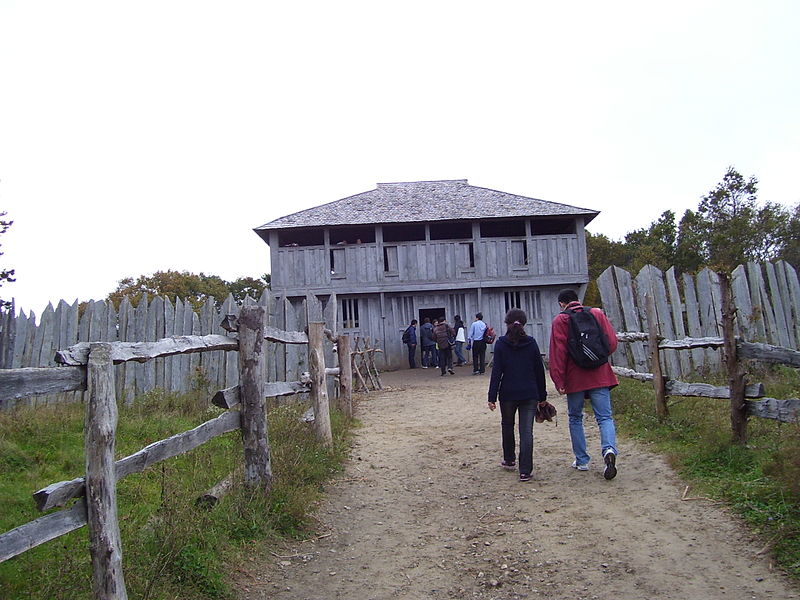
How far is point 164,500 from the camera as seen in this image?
14.5 ft

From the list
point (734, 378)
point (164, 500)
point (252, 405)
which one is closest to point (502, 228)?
point (734, 378)

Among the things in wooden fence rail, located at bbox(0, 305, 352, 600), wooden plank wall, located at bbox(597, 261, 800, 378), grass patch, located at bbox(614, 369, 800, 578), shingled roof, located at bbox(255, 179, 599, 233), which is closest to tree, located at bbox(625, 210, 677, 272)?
shingled roof, located at bbox(255, 179, 599, 233)

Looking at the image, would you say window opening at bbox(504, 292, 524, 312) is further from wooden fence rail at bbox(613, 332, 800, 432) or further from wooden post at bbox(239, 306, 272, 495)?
wooden post at bbox(239, 306, 272, 495)

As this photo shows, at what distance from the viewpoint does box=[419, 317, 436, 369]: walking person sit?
19.7 meters

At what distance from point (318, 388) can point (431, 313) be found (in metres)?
15.7

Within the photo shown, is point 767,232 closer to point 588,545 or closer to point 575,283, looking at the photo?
point 575,283

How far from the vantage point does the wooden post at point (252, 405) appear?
549 cm

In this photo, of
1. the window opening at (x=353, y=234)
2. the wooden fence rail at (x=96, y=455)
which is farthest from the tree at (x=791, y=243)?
the wooden fence rail at (x=96, y=455)

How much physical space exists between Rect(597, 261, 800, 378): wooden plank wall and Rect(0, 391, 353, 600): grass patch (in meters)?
5.01

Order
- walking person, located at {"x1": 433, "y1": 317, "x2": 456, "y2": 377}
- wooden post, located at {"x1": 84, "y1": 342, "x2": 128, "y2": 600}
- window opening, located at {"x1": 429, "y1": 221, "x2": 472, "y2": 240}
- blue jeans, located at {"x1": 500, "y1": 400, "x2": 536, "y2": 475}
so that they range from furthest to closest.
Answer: window opening, located at {"x1": 429, "y1": 221, "x2": 472, "y2": 240} → walking person, located at {"x1": 433, "y1": 317, "x2": 456, "y2": 377} → blue jeans, located at {"x1": 500, "y1": 400, "x2": 536, "y2": 475} → wooden post, located at {"x1": 84, "y1": 342, "x2": 128, "y2": 600}

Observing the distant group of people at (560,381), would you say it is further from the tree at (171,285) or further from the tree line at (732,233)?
the tree at (171,285)

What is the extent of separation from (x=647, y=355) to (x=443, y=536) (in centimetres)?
704

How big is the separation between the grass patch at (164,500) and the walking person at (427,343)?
10.5 meters

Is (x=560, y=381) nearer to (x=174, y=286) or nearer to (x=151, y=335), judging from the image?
(x=151, y=335)
